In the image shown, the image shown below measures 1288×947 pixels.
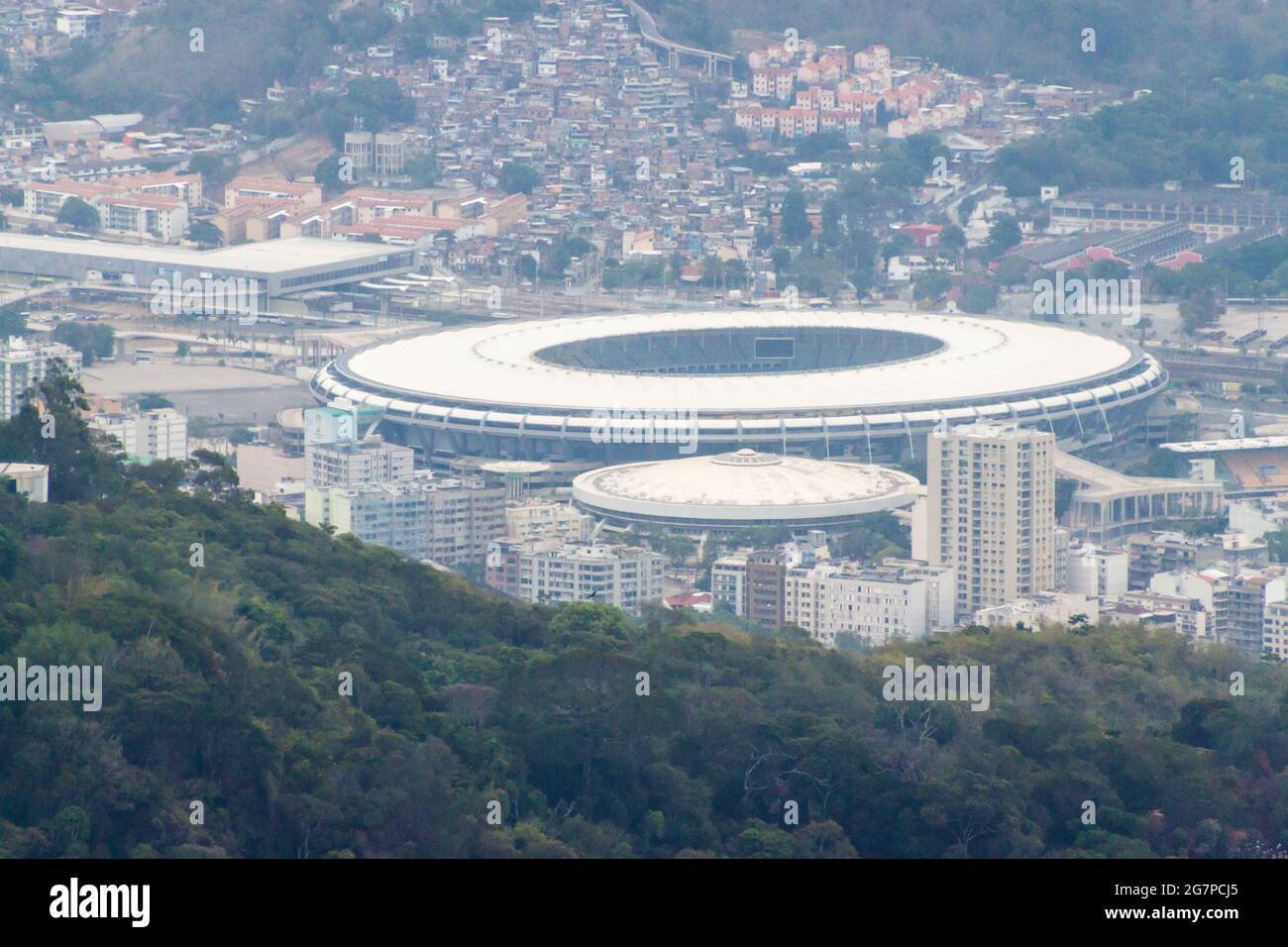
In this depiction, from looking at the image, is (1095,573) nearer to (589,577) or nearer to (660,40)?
(589,577)

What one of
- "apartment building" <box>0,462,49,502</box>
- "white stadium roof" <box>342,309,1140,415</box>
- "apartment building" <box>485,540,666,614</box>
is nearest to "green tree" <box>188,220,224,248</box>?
"white stadium roof" <box>342,309,1140,415</box>

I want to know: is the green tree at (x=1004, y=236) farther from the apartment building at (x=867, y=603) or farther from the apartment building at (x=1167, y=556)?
the apartment building at (x=867, y=603)

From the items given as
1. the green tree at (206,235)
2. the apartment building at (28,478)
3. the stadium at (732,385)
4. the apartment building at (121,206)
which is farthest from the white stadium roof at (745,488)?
the apartment building at (121,206)

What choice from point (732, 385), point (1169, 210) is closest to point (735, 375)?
point (732, 385)

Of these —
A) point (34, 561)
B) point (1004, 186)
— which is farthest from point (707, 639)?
point (1004, 186)

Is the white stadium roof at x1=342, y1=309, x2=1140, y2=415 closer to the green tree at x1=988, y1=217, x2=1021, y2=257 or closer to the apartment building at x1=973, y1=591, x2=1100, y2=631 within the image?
the apartment building at x1=973, y1=591, x2=1100, y2=631
